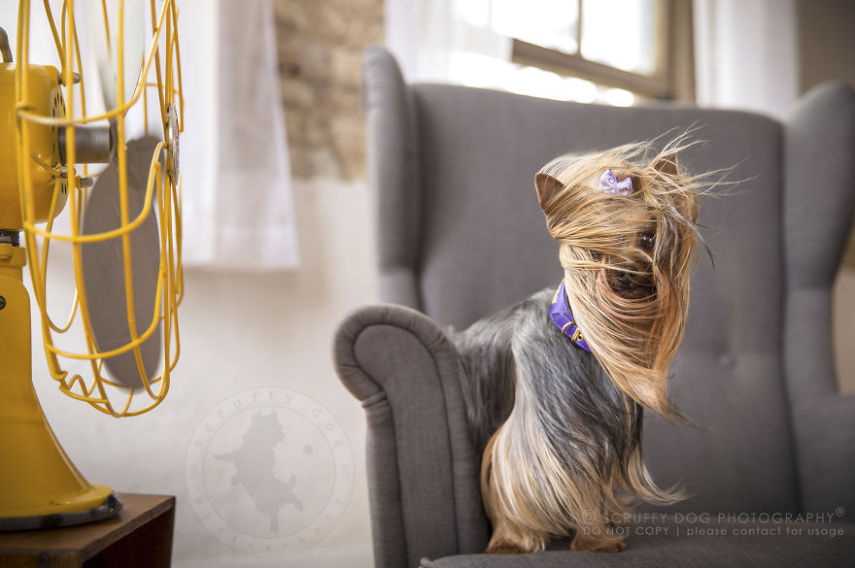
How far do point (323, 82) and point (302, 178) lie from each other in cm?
30

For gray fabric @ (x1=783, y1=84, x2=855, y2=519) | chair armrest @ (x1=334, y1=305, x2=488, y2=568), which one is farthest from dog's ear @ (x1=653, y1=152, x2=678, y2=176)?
gray fabric @ (x1=783, y1=84, x2=855, y2=519)

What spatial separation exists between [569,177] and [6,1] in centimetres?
66

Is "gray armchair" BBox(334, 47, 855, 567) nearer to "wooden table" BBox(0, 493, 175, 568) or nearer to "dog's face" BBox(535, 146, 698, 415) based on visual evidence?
"dog's face" BBox(535, 146, 698, 415)

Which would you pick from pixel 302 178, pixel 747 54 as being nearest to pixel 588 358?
pixel 302 178

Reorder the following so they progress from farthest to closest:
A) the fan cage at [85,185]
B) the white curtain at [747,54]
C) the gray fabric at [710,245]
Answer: the white curtain at [747,54], the gray fabric at [710,245], the fan cage at [85,185]

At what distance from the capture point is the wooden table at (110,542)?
59 cm

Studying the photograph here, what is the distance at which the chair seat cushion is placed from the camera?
29.9 inches

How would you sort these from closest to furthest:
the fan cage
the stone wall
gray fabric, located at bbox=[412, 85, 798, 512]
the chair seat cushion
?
the fan cage < the chair seat cushion < gray fabric, located at bbox=[412, 85, 798, 512] < the stone wall

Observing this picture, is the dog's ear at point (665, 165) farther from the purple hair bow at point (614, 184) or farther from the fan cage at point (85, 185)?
the fan cage at point (85, 185)

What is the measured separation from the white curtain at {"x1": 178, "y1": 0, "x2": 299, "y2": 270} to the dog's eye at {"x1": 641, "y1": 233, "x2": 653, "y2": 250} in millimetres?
913

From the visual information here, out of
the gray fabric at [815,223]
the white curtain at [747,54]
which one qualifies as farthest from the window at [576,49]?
the gray fabric at [815,223]

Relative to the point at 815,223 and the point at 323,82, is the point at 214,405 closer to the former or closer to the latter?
the point at 323,82

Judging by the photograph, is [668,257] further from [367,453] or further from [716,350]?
[716,350]

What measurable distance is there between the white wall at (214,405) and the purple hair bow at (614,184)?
0.44m
